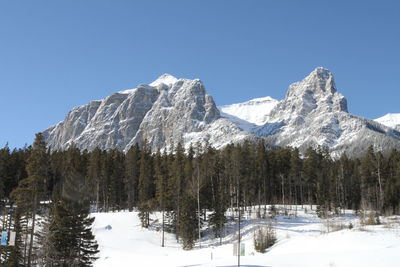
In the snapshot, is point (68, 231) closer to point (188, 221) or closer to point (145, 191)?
point (188, 221)

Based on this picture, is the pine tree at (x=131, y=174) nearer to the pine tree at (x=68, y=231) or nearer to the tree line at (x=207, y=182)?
the tree line at (x=207, y=182)

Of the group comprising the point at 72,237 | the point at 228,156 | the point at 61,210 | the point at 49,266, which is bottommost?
the point at 49,266

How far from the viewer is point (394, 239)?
73.0ft

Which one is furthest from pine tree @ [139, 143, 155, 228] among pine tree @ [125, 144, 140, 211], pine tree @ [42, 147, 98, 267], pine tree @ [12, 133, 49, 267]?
pine tree @ [12, 133, 49, 267]

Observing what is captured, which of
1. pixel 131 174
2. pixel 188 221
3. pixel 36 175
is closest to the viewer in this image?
pixel 36 175

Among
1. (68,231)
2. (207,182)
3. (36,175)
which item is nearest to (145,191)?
(207,182)

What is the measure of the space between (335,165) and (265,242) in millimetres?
54085

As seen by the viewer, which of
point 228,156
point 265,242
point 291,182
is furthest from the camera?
point 291,182

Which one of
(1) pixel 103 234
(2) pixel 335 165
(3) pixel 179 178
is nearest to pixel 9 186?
(1) pixel 103 234

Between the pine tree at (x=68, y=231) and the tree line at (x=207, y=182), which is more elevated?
the tree line at (x=207, y=182)

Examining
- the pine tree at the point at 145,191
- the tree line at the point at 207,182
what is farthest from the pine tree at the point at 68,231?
the pine tree at the point at 145,191

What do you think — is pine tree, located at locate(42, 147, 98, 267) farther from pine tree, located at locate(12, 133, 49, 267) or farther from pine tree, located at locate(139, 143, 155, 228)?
pine tree, located at locate(139, 143, 155, 228)

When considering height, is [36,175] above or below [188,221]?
above

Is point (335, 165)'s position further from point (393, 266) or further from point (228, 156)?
point (393, 266)
